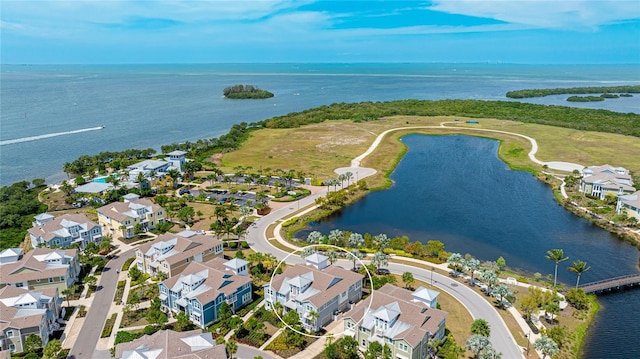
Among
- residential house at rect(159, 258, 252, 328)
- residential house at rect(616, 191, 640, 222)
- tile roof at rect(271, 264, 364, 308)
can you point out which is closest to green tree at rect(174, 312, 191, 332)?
residential house at rect(159, 258, 252, 328)

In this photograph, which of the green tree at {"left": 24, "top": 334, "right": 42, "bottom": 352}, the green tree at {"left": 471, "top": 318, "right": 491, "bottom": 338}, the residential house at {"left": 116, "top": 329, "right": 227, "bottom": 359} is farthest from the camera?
the green tree at {"left": 471, "top": 318, "right": 491, "bottom": 338}

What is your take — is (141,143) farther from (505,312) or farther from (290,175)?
(505,312)

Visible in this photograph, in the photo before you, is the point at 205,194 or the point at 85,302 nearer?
the point at 85,302

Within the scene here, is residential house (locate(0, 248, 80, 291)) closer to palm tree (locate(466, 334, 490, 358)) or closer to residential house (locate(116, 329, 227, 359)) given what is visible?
residential house (locate(116, 329, 227, 359))

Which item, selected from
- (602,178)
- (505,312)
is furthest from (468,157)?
(505,312)

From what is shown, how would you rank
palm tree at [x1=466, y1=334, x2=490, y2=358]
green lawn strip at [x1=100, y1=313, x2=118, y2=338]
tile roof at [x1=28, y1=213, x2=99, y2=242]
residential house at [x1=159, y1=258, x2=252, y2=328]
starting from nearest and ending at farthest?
palm tree at [x1=466, y1=334, x2=490, y2=358]
green lawn strip at [x1=100, y1=313, x2=118, y2=338]
residential house at [x1=159, y1=258, x2=252, y2=328]
tile roof at [x1=28, y1=213, x2=99, y2=242]

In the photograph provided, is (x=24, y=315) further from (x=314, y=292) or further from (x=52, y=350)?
(x=314, y=292)
